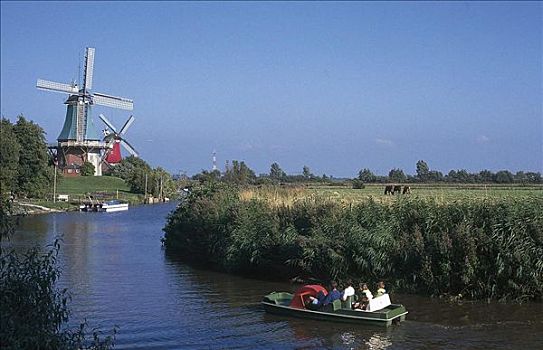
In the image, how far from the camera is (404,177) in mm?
85625

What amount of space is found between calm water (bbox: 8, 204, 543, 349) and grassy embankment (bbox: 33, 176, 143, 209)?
2406 inches

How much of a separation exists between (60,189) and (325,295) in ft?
270

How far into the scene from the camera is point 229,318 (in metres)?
20.5

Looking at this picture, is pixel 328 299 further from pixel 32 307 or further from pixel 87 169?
pixel 87 169

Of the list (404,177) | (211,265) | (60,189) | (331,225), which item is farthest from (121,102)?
(331,225)

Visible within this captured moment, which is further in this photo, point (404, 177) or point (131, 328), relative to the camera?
point (404, 177)

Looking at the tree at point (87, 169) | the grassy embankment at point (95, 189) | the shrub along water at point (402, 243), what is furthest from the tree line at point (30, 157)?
the shrub along water at point (402, 243)

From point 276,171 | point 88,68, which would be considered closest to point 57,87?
point 88,68

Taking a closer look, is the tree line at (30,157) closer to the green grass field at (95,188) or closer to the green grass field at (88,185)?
the green grass field at (95,188)

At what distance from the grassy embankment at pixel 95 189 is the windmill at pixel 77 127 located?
10.6ft

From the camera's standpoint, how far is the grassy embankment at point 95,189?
93.0 meters

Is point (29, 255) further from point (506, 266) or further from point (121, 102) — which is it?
point (121, 102)

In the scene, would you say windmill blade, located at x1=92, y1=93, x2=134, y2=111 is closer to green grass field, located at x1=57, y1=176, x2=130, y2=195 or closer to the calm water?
green grass field, located at x1=57, y1=176, x2=130, y2=195

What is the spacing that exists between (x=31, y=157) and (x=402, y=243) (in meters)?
58.2
